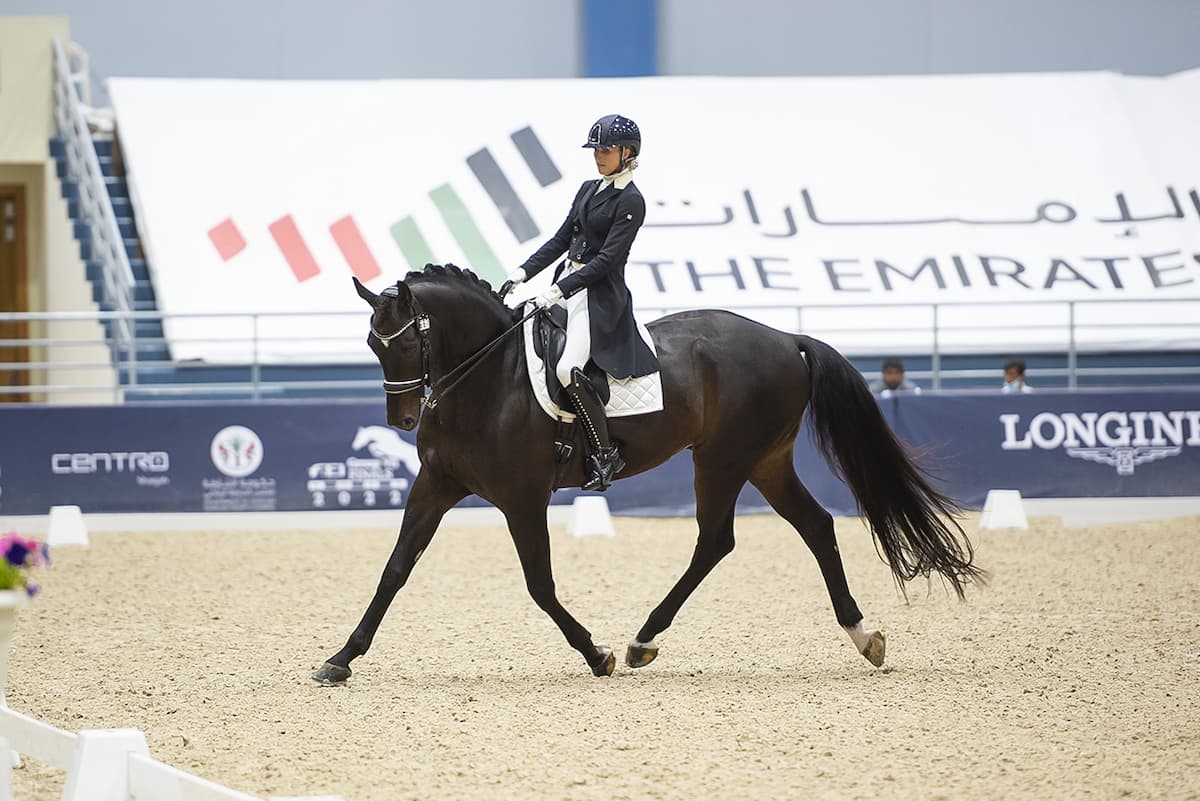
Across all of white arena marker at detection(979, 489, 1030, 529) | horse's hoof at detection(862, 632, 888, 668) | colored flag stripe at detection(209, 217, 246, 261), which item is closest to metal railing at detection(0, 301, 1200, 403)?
colored flag stripe at detection(209, 217, 246, 261)

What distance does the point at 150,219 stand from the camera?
15.8m

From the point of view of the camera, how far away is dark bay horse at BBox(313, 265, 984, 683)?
605cm

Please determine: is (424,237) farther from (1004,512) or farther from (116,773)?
(116,773)

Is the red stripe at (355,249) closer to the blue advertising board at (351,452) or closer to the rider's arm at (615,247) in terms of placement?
the blue advertising board at (351,452)

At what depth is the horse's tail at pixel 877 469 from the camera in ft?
21.5

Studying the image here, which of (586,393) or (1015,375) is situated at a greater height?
(586,393)

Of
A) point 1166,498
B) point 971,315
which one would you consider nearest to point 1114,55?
point 971,315

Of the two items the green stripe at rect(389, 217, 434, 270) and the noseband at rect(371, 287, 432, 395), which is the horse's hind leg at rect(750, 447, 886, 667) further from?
the green stripe at rect(389, 217, 434, 270)

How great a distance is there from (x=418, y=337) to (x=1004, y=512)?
7107 mm

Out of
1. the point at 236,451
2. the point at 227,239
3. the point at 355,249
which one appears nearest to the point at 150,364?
the point at 236,451

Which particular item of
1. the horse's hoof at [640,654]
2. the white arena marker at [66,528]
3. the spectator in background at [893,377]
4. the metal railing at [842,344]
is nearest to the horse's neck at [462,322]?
the horse's hoof at [640,654]

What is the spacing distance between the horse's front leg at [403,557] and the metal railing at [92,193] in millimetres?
9552

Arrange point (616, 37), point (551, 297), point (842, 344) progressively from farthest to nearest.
Answer: point (616, 37) → point (842, 344) → point (551, 297)

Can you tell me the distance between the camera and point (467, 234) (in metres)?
16.0
